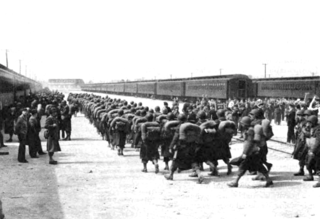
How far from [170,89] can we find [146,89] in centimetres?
1239

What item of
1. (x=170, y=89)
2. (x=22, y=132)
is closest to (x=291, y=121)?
(x=22, y=132)

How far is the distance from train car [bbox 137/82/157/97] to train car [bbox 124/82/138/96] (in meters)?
1.33

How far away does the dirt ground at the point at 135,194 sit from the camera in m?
7.73

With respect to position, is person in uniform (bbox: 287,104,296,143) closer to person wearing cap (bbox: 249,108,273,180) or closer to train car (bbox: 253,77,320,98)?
person wearing cap (bbox: 249,108,273,180)

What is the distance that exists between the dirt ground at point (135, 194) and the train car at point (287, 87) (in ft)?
62.9

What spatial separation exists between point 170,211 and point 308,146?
13.7 ft

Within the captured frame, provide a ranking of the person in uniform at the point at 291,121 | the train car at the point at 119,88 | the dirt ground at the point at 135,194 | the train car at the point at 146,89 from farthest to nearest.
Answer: the train car at the point at 119,88 < the train car at the point at 146,89 < the person in uniform at the point at 291,121 < the dirt ground at the point at 135,194

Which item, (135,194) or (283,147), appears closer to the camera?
(135,194)

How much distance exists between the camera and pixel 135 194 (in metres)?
9.13

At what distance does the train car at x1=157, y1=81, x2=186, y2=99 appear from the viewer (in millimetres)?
50741

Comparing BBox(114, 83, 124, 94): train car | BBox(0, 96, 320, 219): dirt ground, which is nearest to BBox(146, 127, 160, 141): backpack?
BBox(0, 96, 320, 219): dirt ground

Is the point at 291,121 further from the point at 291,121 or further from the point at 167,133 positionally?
the point at 167,133

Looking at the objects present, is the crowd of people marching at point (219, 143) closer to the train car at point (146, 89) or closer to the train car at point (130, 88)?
the train car at point (146, 89)

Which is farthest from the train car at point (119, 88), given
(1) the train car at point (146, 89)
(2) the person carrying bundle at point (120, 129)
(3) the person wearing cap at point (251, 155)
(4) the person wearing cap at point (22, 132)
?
(3) the person wearing cap at point (251, 155)
